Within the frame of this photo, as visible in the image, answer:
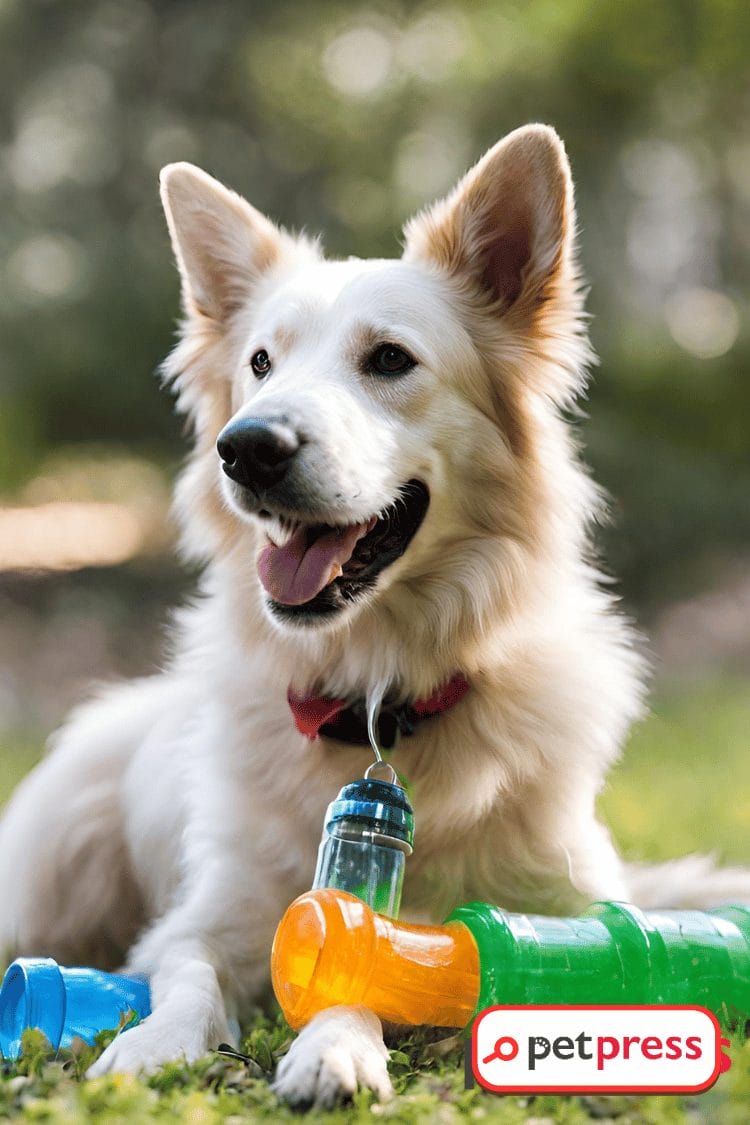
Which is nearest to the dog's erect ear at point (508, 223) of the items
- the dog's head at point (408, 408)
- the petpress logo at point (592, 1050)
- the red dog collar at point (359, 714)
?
the dog's head at point (408, 408)

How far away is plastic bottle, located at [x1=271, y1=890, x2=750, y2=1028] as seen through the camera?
2303mm

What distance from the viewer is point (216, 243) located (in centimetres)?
363

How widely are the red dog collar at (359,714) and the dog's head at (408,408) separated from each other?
0.19 m

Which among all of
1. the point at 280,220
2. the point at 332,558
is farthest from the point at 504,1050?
the point at 280,220

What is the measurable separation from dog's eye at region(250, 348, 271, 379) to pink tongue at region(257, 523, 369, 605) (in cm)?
59

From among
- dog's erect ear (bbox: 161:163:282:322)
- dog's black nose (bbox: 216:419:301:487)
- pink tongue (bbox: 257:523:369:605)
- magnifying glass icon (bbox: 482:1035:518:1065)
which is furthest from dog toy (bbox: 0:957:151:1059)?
dog's erect ear (bbox: 161:163:282:322)

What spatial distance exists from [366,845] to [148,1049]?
57 cm

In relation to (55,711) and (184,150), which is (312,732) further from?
(184,150)

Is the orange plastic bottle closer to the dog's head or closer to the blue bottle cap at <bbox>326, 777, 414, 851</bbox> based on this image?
the blue bottle cap at <bbox>326, 777, 414, 851</bbox>

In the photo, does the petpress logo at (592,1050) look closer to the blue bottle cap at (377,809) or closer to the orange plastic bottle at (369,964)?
the orange plastic bottle at (369,964)

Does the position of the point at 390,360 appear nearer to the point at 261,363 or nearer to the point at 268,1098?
the point at 261,363

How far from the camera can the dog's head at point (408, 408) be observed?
286 cm

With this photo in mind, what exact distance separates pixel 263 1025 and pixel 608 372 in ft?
30.7

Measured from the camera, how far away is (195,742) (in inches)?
133
